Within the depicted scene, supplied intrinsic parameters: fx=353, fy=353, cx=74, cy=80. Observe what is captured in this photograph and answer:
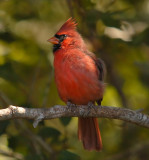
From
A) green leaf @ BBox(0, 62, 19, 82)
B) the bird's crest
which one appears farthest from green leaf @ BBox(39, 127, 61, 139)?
the bird's crest

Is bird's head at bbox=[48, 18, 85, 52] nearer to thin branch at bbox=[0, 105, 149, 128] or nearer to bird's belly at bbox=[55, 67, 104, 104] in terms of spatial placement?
bird's belly at bbox=[55, 67, 104, 104]

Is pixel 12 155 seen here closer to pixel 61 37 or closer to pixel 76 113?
pixel 76 113

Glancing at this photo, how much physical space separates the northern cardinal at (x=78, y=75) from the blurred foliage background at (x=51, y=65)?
24 centimetres

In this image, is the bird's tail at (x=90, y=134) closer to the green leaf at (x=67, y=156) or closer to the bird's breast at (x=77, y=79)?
the bird's breast at (x=77, y=79)

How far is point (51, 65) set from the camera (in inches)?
187

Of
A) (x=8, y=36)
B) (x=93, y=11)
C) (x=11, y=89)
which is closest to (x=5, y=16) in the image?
(x=8, y=36)

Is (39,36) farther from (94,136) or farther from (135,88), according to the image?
(94,136)

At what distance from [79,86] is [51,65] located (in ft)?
3.01

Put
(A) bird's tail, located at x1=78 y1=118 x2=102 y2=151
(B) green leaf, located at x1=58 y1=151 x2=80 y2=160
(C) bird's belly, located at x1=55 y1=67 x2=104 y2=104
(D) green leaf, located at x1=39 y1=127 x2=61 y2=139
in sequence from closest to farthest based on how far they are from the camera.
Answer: (B) green leaf, located at x1=58 y1=151 x2=80 y2=160 < (D) green leaf, located at x1=39 y1=127 x2=61 y2=139 < (C) bird's belly, located at x1=55 y1=67 x2=104 y2=104 < (A) bird's tail, located at x1=78 y1=118 x2=102 y2=151

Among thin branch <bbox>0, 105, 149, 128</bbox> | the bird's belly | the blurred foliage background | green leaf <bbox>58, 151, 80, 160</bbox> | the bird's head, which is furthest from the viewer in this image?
the bird's head

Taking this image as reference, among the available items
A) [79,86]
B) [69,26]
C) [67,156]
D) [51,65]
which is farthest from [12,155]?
[69,26]

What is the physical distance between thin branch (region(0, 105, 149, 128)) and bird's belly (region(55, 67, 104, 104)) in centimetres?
25

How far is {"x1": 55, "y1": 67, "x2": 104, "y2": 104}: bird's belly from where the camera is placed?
3.97 m

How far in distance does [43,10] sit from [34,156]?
103 inches
